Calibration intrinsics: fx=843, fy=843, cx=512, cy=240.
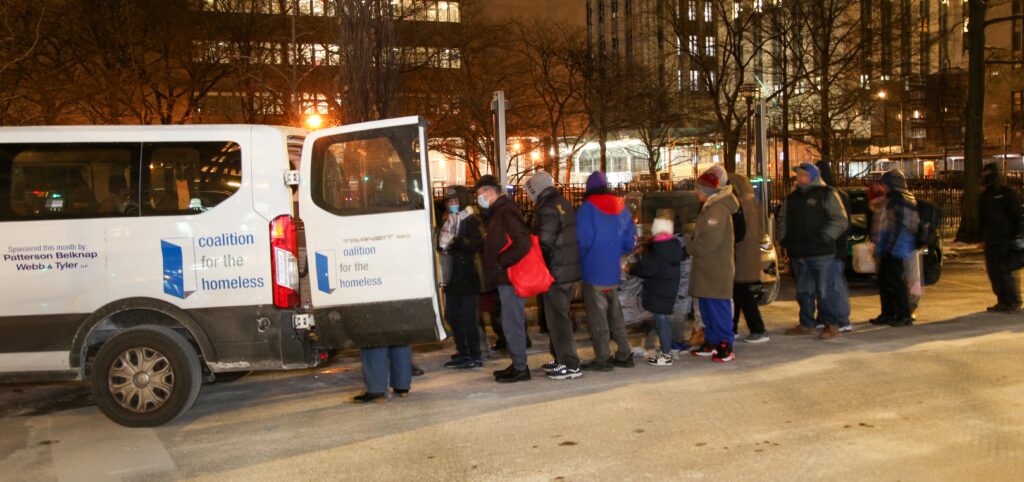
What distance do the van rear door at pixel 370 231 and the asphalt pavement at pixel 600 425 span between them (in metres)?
0.85

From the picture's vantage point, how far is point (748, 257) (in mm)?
8781

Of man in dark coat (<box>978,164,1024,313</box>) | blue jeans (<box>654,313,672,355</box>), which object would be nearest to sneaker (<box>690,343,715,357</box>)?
blue jeans (<box>654,313,672,355</box>)

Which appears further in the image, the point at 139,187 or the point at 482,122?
the point at 482,122

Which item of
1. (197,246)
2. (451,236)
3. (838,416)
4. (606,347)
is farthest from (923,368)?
(197,246)

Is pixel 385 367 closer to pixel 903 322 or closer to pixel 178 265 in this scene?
pixel 178 265

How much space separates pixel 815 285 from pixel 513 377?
3.72 metres

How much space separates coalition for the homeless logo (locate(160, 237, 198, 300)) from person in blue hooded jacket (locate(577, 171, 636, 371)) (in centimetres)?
333

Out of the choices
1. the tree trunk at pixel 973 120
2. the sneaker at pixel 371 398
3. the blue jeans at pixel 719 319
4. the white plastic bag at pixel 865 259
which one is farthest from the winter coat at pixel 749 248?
the tree trunk at pixel 973 120

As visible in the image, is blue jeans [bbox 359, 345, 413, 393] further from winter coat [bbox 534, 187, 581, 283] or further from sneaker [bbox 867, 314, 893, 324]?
sneaker [bbox 867, 314, 893, 324]

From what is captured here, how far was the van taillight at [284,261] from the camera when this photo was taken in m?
6.12

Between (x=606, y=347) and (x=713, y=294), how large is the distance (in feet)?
3.91

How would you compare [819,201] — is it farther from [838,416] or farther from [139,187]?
[139,187]

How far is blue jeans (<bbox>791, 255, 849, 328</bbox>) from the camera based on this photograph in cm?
903

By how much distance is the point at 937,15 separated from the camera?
29.8 metres
